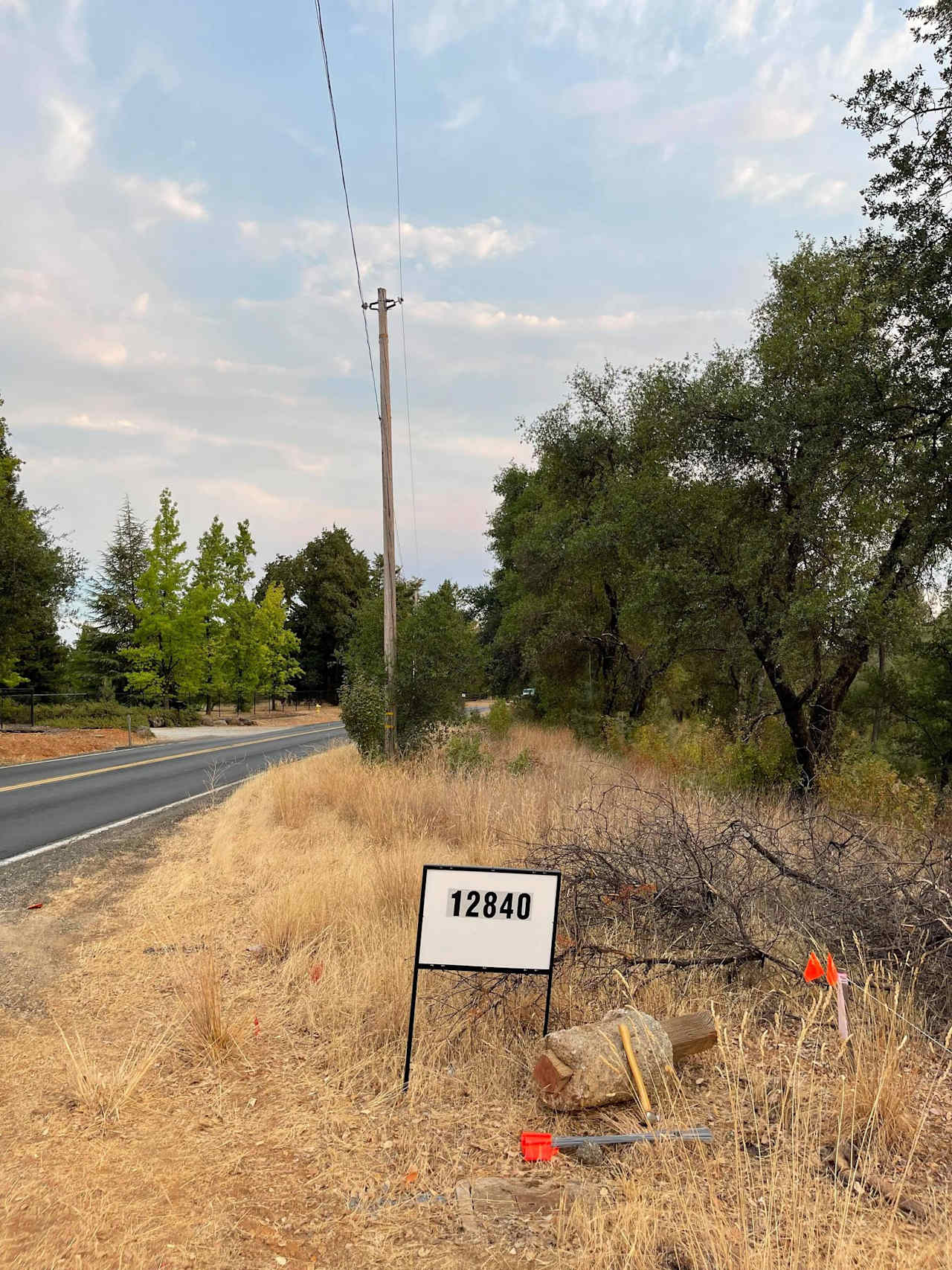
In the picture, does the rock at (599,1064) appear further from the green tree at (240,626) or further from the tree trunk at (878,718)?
the green tree at (240,626)

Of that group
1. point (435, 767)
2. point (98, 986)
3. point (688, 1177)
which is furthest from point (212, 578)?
point (688, 1177)

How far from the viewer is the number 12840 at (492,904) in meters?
4.05

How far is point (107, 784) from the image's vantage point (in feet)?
50.8

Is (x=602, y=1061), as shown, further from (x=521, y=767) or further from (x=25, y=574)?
(x=25, y=574)

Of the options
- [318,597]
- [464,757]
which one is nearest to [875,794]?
[464,757]

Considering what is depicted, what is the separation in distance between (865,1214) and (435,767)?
1011 cm

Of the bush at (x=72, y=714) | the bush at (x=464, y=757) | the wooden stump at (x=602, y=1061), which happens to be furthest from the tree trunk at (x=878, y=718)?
the bush at (x=72, y=714)

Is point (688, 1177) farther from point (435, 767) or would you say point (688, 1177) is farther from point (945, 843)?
point (435, 767)

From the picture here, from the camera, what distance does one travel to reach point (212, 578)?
138 ft

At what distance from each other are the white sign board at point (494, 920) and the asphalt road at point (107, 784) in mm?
7073

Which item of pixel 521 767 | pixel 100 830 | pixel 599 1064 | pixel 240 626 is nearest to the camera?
pixel 599 1064

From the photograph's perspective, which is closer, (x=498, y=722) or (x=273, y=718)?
(x=498, y=722)

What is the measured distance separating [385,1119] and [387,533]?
12.2m

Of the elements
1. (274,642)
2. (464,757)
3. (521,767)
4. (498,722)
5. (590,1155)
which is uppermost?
(274,642)
